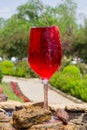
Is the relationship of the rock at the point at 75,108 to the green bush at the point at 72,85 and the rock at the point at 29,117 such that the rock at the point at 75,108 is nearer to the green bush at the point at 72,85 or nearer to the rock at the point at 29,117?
the rock at the point at 29,117

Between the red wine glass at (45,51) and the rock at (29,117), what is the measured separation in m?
0.29

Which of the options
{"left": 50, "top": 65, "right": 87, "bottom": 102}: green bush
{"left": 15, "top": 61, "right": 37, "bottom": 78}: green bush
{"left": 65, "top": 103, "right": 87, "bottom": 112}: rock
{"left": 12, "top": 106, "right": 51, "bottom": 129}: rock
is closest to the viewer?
{"left": 12, "top": 106, "right": 51, "bottom": 129}: rock

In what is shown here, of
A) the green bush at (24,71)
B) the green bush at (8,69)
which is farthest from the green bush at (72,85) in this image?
the green bush at (8,69)

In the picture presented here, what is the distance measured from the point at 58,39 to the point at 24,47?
44192 millimetres

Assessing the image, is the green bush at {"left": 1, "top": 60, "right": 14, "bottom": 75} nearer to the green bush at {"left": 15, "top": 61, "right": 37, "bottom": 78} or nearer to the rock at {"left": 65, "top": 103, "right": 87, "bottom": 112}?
the green bush at {"left": 15, "top": 61, "right": 37, "bottom": 78}

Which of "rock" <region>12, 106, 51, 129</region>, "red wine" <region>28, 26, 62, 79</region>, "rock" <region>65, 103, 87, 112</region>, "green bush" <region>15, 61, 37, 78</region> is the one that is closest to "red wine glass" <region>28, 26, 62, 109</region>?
"red wine" <region>28, 26, 62, 79</region>

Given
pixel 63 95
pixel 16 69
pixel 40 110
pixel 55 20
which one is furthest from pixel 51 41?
pixel 55 20

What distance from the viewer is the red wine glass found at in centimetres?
350

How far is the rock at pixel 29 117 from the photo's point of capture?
3.48m

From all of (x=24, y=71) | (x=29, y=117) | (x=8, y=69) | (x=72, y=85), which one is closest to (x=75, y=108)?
(x=29, y=117)

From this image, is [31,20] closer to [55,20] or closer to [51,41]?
[55,20]

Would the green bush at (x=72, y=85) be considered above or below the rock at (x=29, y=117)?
below

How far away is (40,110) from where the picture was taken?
3.54 meters

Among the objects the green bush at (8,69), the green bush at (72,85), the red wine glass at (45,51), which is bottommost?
the green bush at (72,85)
